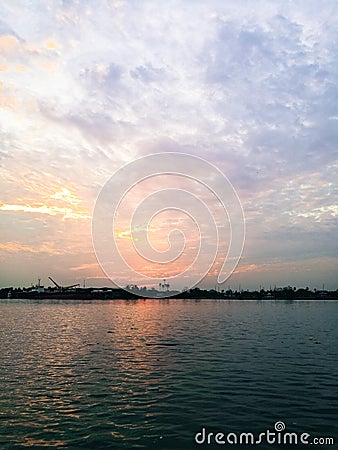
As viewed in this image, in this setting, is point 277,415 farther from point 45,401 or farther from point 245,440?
point 45,401

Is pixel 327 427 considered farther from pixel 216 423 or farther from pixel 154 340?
pixel 154 340

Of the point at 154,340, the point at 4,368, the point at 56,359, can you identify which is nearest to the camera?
the point at 4,368

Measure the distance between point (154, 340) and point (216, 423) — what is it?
38290 mm

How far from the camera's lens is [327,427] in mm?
21766

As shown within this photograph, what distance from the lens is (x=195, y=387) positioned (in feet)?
99.9

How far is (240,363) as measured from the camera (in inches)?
1570

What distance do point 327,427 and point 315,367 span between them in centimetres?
1817

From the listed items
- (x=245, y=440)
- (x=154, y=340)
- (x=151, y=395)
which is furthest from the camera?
(x=154, y=340)

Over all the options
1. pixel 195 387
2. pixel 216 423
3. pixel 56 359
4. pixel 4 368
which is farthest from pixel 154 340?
pixel 216 423

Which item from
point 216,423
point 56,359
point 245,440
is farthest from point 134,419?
point 56,359

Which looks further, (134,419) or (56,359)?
(56,359)

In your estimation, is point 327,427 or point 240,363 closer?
point 327,427

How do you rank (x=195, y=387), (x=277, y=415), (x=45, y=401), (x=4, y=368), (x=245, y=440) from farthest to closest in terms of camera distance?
(x=4, y=368)
(x=195, y=387)
(x=45, y=401)
(x=277, y=415)
(x=245, y=440)

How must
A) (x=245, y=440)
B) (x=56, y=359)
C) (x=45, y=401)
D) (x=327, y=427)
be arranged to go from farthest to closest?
(x=56, y=359) < (x=45, y=401) < (x=327, y=427) < (x=245, y=440)
